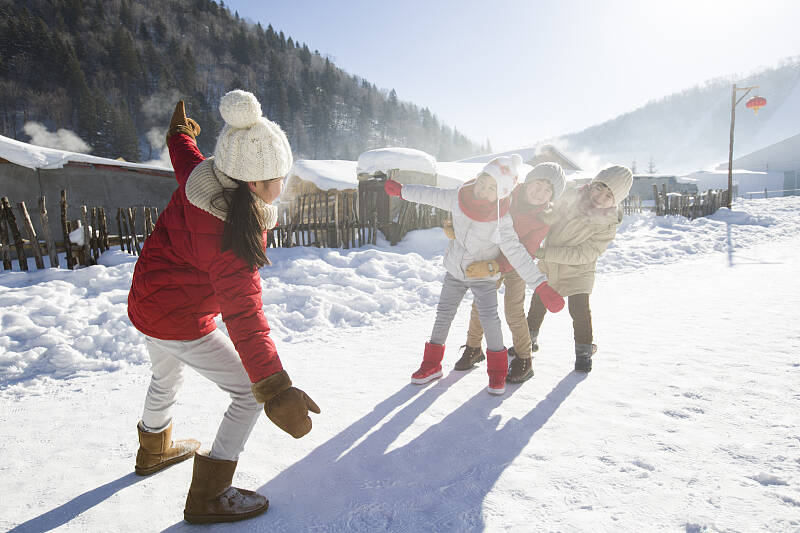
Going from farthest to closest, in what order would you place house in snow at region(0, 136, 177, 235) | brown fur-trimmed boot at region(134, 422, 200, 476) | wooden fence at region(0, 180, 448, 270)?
house in snow at region(0, 136, 177, 235) → wooden fence at region(0, 180, 448, 270) → brown fur-trimmed boot at region(134, 422, 200, 476)

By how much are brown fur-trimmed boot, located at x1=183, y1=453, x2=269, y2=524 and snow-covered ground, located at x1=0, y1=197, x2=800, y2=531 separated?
0.05 meters

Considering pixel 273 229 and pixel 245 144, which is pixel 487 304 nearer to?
pixel 245 144

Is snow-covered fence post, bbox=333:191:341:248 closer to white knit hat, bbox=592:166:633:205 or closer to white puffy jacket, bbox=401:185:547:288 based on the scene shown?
white puffy jacket, bbox=401:185:547:288

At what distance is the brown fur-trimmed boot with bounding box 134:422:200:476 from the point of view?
1734mm

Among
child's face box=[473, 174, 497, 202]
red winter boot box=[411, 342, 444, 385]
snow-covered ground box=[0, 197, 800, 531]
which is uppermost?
child's face box=[473, 174, 497, 202]

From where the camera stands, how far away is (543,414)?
2.26m

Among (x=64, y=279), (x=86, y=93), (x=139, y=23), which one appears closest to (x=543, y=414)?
(x=64, y=279)

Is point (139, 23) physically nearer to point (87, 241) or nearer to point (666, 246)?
point (87, 241)

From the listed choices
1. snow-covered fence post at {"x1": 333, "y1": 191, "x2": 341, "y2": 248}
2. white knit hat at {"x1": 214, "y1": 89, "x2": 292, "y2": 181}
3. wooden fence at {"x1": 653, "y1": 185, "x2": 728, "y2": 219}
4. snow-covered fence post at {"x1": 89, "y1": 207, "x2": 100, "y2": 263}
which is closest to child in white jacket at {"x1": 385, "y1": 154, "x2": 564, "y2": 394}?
white knit hat at {"x1": 214, "y1": 89, "x2": 292, "y2": 181}

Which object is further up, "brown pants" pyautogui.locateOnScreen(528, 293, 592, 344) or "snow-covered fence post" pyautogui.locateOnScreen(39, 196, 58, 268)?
"snow-covered fence post" pyautogui.locateOnScreen(39, 196, 58, 268)

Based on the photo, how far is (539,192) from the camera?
8.95ft

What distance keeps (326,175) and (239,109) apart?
12359mm

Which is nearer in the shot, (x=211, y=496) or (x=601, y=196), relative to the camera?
(x=211, y=496)

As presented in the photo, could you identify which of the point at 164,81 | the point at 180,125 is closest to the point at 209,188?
the point at 180,125
